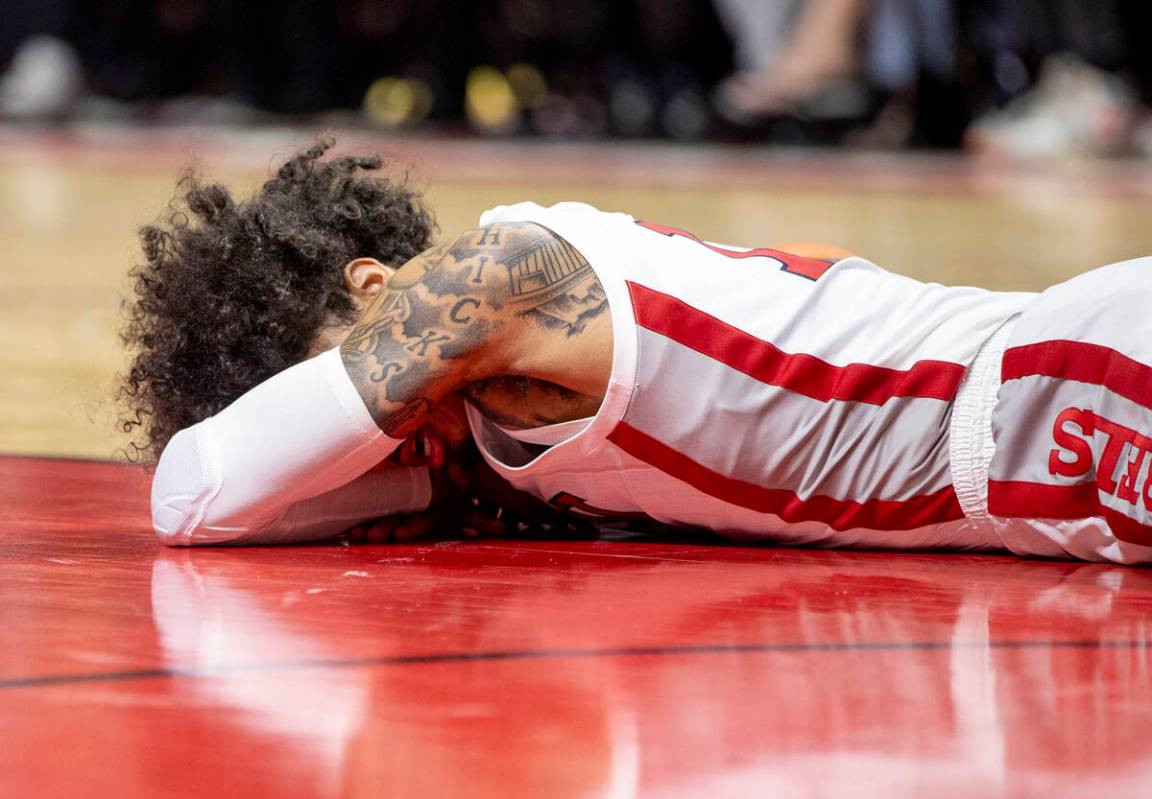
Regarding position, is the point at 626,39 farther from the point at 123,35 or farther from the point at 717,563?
the point at 717,563

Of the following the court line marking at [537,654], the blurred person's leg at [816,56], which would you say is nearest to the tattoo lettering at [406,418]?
the court line marking at [537,654]

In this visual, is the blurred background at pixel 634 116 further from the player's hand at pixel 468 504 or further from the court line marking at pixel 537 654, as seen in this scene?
the court line marking at pixel 537 654

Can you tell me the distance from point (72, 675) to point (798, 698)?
57 centimetres

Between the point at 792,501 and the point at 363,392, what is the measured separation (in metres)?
0.48

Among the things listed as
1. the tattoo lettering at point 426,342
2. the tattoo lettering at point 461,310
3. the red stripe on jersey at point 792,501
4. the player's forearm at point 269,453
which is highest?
the tattoo lettering at point 461,310

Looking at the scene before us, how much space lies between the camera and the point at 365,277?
1.95 m

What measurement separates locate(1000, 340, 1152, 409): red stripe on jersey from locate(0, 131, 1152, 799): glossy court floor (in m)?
0.20

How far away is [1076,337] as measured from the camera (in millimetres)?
1718

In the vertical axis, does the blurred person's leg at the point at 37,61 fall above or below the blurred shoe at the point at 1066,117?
above

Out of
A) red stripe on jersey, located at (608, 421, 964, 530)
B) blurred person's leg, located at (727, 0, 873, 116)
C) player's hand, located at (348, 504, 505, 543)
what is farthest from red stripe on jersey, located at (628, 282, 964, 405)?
blurred person's leg, located at (727, 0, 873, 116)

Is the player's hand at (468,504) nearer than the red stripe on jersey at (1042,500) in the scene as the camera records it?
No

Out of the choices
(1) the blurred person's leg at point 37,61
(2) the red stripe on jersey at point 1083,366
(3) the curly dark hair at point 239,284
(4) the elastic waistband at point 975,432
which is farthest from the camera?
(1) the blurred person's leg at point 37,61

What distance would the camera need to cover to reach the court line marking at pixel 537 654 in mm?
1346

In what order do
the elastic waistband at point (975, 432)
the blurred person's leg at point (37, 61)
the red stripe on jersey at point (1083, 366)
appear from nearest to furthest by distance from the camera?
the red stripe on jersey at point (1083, 366), the elastic waistband at point (975, 432), the blurred person's leg at point (37, 61)
